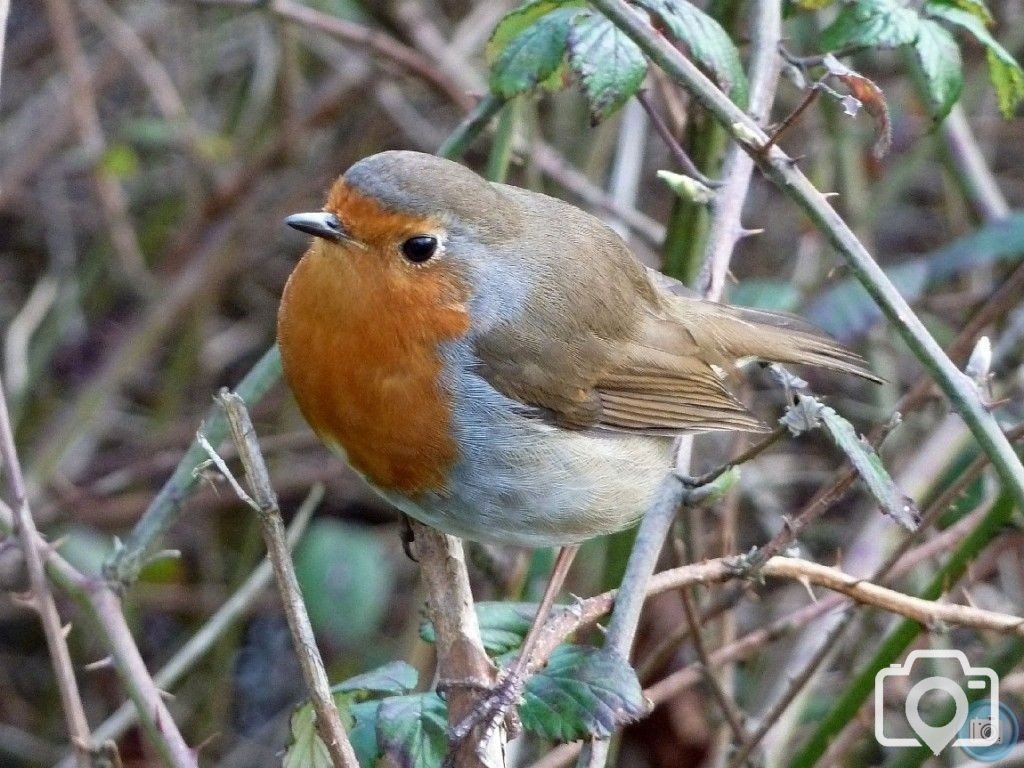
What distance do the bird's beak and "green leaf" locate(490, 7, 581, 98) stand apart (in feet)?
1.21

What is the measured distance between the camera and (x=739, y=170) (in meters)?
2.49

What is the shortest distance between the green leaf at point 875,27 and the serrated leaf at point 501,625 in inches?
42.7

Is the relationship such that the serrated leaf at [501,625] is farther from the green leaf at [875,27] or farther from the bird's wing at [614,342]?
the green leaf at [875,27]

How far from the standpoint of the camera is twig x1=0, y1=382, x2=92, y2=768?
1964 mm

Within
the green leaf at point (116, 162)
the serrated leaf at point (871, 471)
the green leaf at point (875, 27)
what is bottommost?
the serrated leaf at point (871, 471)

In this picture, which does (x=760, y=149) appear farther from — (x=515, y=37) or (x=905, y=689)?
(x=905, y=689)

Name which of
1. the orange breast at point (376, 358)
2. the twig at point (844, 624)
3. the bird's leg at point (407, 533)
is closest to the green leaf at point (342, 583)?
the bird's leg at point (407, 533)

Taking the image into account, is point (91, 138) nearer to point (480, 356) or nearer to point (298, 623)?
point (480, 356)

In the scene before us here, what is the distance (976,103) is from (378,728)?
3799mm

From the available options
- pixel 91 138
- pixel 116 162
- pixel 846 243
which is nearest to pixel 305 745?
pixel 846 243

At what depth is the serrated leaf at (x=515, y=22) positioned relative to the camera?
2236mm

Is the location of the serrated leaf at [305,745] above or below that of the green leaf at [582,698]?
below

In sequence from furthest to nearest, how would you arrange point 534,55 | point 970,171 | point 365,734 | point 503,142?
point 970,171 → point 503,142 → point 534,55 → point 365,734

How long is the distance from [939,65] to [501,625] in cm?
118
